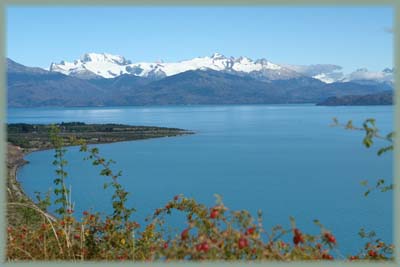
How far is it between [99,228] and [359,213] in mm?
10252

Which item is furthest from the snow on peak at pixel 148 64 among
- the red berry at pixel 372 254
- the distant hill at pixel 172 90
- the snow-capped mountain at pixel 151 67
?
the red berry at pixel 372 254

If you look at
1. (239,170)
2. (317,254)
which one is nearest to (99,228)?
(317,254)

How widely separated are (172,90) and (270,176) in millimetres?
56729

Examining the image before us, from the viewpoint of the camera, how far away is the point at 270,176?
16.0 metres

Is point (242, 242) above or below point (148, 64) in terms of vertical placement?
below

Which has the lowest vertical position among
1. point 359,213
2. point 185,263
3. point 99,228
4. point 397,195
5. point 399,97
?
point 359,213

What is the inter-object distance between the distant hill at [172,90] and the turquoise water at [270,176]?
815 cm

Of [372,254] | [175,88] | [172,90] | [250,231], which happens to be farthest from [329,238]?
[175,88]

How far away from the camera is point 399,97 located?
1087 millimetres

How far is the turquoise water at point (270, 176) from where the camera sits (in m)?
10.5

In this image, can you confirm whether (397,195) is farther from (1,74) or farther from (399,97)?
(1,74)

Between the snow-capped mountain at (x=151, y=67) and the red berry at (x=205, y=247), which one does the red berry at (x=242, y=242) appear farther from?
the snow-capped mountain at (x=151, y=67)

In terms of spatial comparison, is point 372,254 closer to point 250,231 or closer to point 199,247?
point 250,231

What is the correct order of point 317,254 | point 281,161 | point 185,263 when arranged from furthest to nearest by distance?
1. point 281,161
2. point 317,254
3. point 185,263
